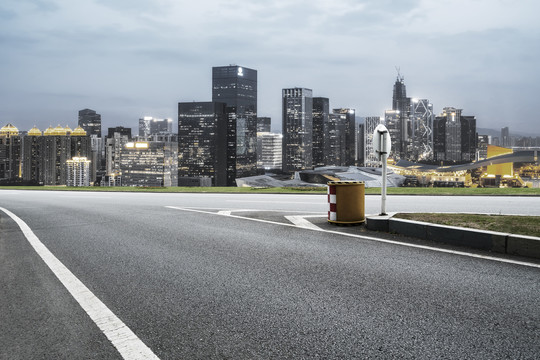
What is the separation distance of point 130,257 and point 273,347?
4.16 meters

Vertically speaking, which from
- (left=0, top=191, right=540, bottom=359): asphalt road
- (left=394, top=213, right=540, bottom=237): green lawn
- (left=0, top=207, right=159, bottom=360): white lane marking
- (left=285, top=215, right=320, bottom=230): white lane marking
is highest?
(left=394, top=213, right=540, bottom=237): green lawn

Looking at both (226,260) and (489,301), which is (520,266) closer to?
(489,301)

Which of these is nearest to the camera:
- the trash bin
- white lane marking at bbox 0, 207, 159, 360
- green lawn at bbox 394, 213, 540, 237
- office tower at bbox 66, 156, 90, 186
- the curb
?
white lane marking at bbox 0, 207, 159, 360

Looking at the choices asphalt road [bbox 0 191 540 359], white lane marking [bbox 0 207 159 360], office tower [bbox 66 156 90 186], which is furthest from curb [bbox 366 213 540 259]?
office tower [bbox 66 156 90 186]

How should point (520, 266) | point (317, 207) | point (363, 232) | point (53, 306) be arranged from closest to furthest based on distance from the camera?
point (53, 306) < point (520, 266) < point (363, 232) < point (317, 207)

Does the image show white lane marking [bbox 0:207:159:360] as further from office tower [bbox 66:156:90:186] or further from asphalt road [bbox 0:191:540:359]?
office tower [bbox 66:156:90:186]

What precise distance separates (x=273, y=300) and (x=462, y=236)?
4483 millimetres

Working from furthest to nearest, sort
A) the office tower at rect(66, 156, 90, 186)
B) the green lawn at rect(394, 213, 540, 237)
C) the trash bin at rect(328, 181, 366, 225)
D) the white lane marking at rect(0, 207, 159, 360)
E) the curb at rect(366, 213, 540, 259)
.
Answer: the office tower at rect(66, 156, 90, 186) < the trash bin at rect(328, 181, 366, 225) < the green lawn at rect(394, 213, 540, 237) < the curb at rect(366, 213, 540, 259) < the white lane marking at rect(0, 207, 159, 360)

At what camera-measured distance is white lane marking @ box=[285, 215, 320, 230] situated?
994 centimetres

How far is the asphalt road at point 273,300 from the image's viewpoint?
335 centimetres

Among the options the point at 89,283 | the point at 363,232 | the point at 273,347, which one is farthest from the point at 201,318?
the point at 363,232

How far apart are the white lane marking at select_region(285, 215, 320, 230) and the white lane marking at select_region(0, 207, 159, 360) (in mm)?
5180

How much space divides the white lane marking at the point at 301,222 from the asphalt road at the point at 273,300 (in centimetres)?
155

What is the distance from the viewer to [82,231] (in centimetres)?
995
